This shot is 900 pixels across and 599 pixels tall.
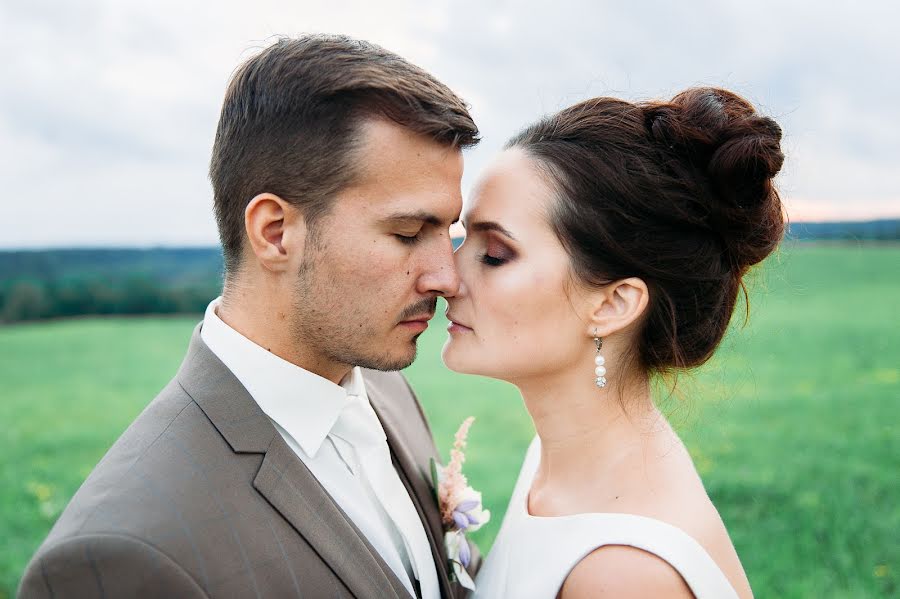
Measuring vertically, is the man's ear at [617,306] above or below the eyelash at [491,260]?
below

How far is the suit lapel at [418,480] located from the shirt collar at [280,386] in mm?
495

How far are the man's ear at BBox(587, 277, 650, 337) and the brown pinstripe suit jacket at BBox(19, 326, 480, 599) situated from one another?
47.5 inches

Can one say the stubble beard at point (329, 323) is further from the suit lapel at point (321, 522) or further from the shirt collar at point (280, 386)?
the suit lapel at point (321, 522)

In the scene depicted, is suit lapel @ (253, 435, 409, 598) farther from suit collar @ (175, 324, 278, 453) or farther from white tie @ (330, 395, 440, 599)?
white tie @ (330, 395, 440, 599)

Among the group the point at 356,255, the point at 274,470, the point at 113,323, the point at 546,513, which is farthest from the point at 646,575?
the point at 113,323

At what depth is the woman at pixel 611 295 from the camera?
9.02 feet

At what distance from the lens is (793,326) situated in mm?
16109

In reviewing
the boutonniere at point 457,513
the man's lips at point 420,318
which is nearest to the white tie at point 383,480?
the boutonniere at point 457,513

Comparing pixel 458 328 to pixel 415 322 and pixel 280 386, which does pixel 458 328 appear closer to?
pixel 415 322

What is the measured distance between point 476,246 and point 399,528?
3.78 ft

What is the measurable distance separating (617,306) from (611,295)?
6 centimetres

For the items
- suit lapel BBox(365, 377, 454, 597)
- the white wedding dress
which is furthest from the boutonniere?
the white wedding dress

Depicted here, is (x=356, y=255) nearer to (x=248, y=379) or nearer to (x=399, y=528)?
(x=248, y=379)

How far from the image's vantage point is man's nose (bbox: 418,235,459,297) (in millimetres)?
2928
